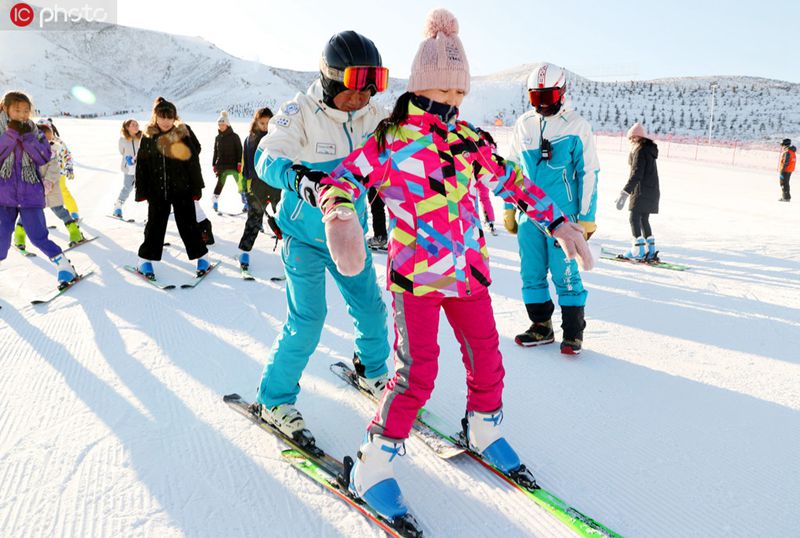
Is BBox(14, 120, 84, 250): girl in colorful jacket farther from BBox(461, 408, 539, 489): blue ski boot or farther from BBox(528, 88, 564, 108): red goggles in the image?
BBox(461, 408, 539, 489): blue ski boot

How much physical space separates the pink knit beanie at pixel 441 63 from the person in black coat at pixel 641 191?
18.2 ft

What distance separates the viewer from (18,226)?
6645mm

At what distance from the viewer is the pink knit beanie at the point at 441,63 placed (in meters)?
1.96

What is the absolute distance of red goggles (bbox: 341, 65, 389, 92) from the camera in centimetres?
217

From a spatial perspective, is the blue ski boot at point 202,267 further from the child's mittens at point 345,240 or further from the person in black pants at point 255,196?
the child's mittens at point 345,240

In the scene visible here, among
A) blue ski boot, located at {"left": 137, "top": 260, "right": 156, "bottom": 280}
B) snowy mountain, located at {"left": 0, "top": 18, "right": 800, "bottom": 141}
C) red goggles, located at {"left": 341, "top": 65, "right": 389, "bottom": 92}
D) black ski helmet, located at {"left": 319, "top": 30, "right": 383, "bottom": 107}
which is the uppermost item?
snowy mountain, located at {"left": 0, "top": 18, "right": 800, "bottom": 141}

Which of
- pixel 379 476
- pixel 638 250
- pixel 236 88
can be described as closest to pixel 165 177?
pixel 379 476

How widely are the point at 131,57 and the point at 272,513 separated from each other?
Result: 154782mm

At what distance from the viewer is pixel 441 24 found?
2047 millimetres

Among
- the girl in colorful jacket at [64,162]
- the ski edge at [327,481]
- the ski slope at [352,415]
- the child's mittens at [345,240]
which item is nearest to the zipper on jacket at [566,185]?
the ski slope at [352,415]

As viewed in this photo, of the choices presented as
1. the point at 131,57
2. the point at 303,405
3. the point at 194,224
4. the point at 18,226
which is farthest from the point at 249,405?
the point at 131,57

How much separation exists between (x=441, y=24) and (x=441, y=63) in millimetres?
219

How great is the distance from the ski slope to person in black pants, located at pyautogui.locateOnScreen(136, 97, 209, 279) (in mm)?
527

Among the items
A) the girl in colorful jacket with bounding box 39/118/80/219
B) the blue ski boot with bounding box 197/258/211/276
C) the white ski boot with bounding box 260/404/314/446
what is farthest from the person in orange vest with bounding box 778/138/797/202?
the girl in colorful jacket with bounding box 39/118/80/219
